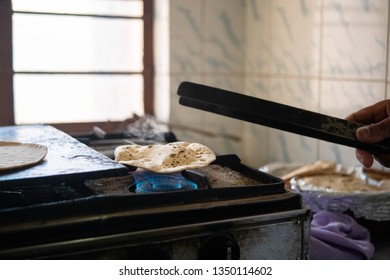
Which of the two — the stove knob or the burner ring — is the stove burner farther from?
the stove knob

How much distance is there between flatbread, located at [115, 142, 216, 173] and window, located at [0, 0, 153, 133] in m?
1.19

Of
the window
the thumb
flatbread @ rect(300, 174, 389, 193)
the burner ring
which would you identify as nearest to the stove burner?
the burner ring

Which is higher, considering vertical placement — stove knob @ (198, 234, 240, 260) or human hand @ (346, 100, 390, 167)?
human hand @ (346, 100, 390, 167)

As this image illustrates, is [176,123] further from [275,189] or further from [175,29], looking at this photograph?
[275,189]

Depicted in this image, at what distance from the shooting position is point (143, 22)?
2.14 meters

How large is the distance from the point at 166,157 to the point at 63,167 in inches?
6.9

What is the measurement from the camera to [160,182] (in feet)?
2.77

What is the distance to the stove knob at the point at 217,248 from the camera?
0.72 m

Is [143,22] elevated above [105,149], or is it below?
Answer: above

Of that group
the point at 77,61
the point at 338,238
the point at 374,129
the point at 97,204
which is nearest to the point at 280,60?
the point at 77,61

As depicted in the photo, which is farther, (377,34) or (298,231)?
(377,34)

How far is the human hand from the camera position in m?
0.84

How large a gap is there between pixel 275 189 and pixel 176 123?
1331 mm
